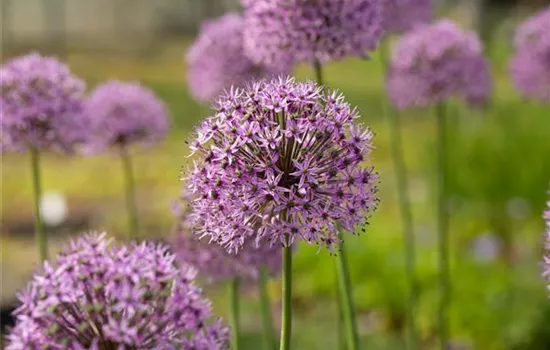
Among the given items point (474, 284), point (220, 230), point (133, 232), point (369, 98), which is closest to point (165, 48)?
point (369, 98)

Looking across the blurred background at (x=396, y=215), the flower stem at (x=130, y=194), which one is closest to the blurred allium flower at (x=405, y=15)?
the blurred background at (x=396, y=215)

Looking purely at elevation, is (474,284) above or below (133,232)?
below

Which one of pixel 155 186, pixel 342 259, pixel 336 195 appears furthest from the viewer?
pixel 155 186

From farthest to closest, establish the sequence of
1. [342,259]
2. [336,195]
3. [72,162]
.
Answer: [72,162] < [342,259] < [336,195]

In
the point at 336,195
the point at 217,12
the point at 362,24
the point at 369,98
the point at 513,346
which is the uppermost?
the point at 217,12

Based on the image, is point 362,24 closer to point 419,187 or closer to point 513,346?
point 513,346

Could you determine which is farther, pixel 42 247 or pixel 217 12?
pixel 217 12
